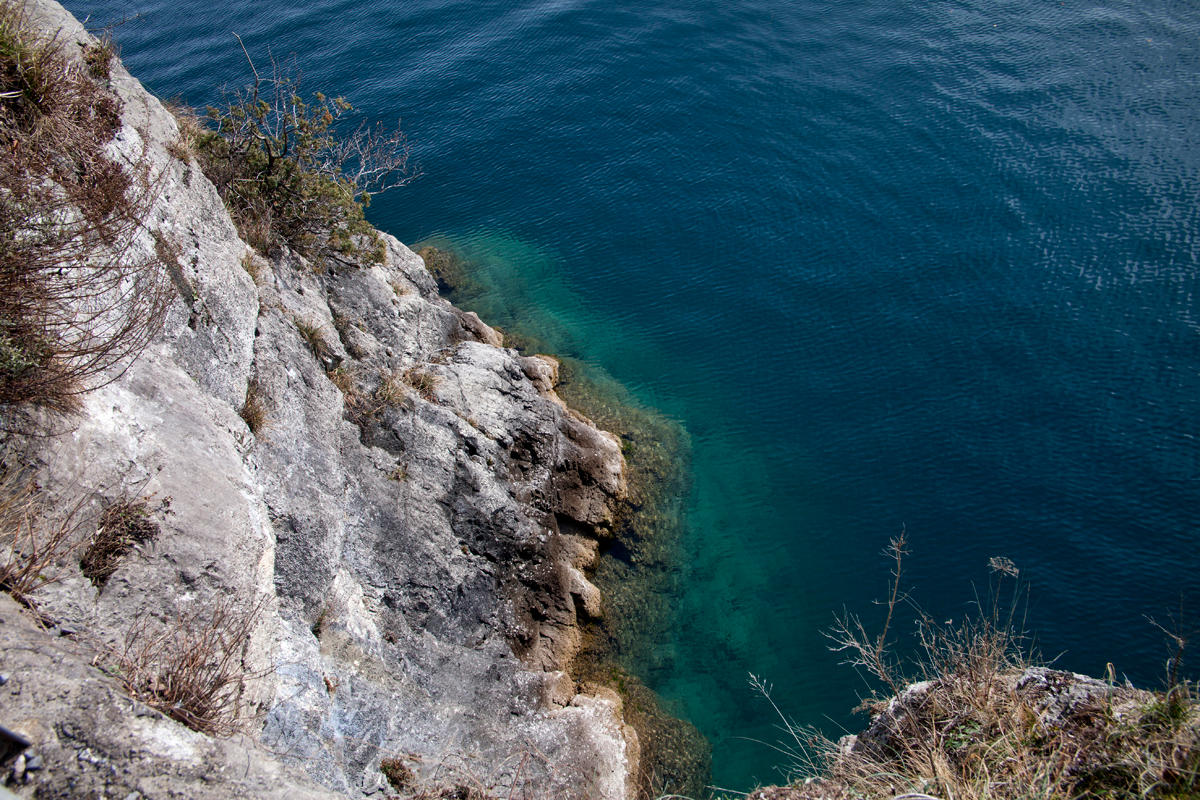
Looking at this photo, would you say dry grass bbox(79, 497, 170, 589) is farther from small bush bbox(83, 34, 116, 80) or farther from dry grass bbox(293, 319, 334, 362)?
small bush bbox(83, 34, 116, 80)

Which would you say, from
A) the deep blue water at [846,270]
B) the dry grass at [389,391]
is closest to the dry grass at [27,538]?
the dry grass at [389,391]

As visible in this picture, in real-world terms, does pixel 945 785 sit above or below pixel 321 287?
below

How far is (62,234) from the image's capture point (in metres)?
9.77

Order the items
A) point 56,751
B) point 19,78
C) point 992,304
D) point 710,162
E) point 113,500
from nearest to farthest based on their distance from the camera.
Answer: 1. point 56,751
2. point 113,500
3. point 19,78
4. point 992,304
5. point 710,162

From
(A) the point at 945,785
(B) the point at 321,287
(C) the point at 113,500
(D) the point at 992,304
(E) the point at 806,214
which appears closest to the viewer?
(A) the point at 945,785

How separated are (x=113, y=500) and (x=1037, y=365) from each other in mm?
24882

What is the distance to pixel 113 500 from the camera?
29.8 ft

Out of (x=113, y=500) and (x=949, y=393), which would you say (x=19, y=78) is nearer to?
(x=113, y=500)

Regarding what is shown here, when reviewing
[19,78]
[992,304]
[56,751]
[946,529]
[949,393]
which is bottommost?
[946,529]

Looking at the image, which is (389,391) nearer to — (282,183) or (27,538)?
(282,183)

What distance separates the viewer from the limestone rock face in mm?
7117

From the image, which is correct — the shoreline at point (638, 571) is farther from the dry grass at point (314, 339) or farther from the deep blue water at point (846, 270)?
the dry grass at point (314, 339)

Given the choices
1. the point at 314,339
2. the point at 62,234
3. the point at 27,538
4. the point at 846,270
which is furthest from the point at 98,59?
the point at 846,270

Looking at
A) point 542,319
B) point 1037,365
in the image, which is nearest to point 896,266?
point 1037,365
